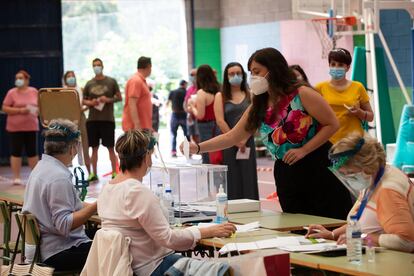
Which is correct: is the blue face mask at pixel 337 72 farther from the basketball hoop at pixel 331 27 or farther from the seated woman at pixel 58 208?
the basketball hoop at pixel 331 27

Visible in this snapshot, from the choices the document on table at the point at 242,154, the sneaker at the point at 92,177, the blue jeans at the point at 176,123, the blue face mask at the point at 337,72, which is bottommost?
the sneaker at the point at 92,177

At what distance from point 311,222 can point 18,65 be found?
1207cm

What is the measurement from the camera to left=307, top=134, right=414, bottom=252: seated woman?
Result: 13.0 ft

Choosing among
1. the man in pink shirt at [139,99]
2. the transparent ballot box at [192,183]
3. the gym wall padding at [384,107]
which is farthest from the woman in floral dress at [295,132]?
the gym wall padding at [384,107]

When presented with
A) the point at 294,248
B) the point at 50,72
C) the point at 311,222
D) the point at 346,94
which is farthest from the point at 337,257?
the point at 50,72

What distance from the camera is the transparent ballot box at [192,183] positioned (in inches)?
212

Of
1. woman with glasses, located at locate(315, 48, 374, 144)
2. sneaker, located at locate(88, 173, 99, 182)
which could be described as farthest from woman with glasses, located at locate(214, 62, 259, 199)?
sneaker, located at locate(88, 173, 99, 182)

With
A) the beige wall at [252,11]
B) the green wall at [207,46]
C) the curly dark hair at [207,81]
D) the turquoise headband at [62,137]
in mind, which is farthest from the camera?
the green wall at [207,46]

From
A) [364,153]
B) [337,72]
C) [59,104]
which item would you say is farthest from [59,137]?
[59,104]

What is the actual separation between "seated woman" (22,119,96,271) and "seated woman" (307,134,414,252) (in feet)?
5.12

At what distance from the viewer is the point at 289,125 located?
533 centimetres

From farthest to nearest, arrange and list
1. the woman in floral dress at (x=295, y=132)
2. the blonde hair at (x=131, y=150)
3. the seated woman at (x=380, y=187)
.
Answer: the woman in floral dress at (x=295, y=132) < the blonde hair at (x=131, y=150) < the seated woman at (x=380, y=187)

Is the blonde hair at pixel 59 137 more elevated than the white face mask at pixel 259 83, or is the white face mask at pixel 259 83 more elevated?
the white face mask at pixel 259 83

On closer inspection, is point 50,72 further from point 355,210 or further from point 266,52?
point 355,210
